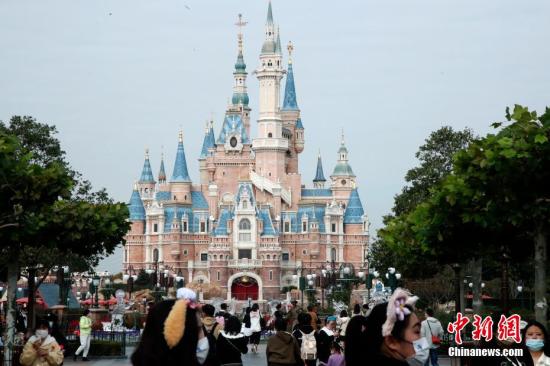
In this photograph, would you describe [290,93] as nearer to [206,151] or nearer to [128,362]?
[206,151]

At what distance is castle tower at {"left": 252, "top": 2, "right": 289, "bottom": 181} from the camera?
5379 inches

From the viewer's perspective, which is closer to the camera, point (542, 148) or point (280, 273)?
point (542, 148)

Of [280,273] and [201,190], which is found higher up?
[201,190]

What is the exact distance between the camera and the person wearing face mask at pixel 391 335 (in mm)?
7500

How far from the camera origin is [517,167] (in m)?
21.1

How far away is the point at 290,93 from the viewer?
145 m

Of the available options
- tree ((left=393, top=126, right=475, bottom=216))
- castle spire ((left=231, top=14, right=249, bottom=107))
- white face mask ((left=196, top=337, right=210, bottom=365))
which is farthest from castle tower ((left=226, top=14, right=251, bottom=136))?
white face mask ((left=196, top=337, right=210, bottom=365))

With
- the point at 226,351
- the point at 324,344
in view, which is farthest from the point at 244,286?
the point at 226,351

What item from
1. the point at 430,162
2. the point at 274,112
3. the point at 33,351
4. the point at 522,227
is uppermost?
the point at 274,112

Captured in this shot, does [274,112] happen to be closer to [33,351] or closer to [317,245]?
[317,245]

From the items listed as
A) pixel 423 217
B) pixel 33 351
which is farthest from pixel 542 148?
pixel 33 351

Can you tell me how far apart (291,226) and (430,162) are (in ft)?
254

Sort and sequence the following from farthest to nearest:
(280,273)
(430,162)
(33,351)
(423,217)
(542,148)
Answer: (280,273)
(430,162)
(423,217)
(542,148)
(33,351)

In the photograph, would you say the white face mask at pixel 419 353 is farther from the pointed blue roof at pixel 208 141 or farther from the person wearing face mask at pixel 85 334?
the pointed blue roof at pixel 208 141
